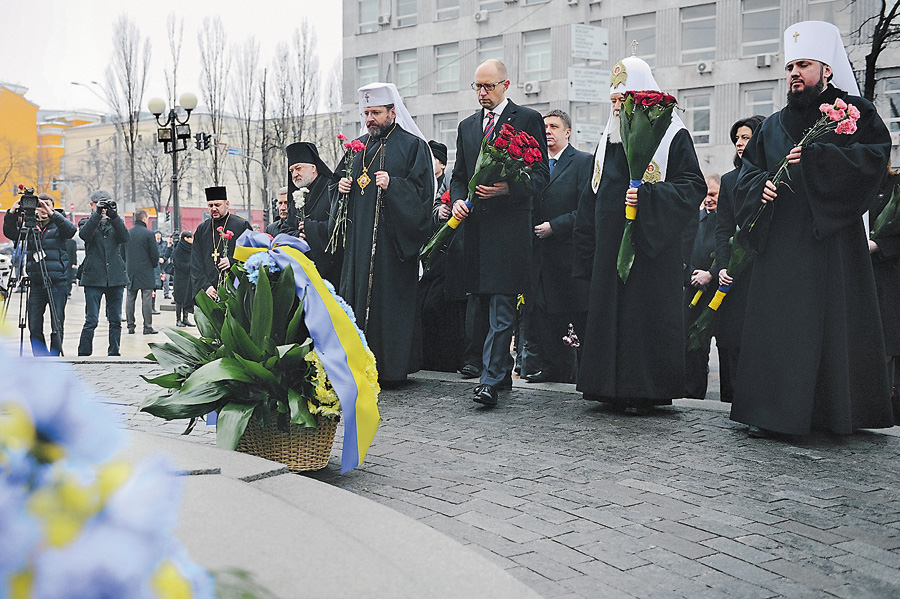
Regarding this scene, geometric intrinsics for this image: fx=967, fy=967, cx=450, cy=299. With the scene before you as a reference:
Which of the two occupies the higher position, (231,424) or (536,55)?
(536,55)

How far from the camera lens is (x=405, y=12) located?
146ft

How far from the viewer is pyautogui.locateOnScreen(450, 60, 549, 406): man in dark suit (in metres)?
6.58

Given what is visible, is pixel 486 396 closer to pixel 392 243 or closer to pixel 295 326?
pixel 392 243

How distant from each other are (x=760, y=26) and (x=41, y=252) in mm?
29667

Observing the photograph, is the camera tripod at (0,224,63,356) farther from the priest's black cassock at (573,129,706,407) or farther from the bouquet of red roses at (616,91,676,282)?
the bouquet of red roses at (616,91,676,282)

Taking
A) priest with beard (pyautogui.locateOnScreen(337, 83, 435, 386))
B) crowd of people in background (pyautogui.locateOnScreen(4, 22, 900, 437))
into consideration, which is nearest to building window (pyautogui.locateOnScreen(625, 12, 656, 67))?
crowd of people in background (pyautogui.locateOnScreen(4, 22, 900, 437))

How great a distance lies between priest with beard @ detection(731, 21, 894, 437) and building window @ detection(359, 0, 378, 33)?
1647 inches

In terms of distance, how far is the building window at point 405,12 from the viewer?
44.2m

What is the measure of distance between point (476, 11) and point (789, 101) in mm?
37929

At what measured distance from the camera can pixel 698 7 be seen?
1389 inches

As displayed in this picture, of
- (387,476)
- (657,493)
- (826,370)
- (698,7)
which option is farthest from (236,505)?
(698,7)

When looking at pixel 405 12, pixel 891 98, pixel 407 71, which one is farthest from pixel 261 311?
pixel 405 12

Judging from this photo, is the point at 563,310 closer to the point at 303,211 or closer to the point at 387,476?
the point at 303,211

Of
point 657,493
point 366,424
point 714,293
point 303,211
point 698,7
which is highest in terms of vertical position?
point 698,7
